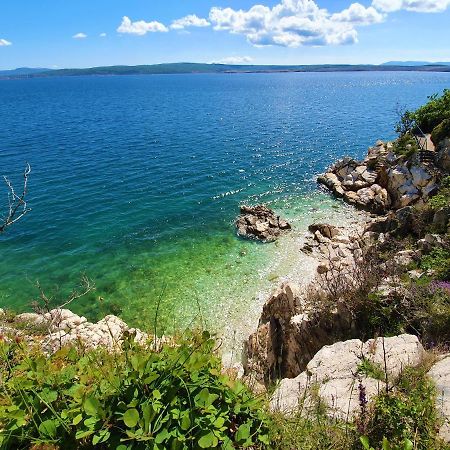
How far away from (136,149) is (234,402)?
183 feet

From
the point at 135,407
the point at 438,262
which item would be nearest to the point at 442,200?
the point at 438,262

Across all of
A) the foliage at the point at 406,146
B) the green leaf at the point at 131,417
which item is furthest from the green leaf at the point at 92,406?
the foliage at the point at 406,146

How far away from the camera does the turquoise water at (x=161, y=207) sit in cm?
2298

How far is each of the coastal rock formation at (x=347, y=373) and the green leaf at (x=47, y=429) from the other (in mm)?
3934

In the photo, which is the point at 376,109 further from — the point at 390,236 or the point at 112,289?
the point at 112,289

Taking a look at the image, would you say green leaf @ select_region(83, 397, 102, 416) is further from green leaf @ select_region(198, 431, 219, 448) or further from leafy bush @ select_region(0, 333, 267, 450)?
green leaf @ select_region(198, 431, 219, 448)

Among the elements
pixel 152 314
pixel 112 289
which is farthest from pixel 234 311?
pixel 112 289

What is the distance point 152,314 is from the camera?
21.2 m

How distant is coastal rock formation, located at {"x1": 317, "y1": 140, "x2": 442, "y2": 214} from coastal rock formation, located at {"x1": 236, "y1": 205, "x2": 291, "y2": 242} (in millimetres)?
9464

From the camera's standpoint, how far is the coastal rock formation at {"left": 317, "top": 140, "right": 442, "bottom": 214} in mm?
29812

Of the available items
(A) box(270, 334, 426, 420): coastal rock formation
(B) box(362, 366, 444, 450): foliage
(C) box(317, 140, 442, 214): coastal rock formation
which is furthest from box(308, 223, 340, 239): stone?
(B) box(362, 366, 444, 450): foliage

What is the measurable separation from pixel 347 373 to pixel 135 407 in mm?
5931

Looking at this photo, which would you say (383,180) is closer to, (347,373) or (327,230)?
(327,230)

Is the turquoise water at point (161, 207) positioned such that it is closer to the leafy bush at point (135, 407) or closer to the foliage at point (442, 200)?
the leafy bush at point (135, 407)
